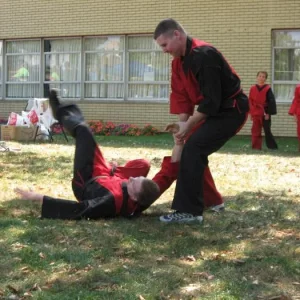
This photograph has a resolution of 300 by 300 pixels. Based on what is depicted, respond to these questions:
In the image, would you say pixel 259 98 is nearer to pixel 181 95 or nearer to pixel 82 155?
pixel 181 95

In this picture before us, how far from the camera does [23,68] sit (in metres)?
20.3

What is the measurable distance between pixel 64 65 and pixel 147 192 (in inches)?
592

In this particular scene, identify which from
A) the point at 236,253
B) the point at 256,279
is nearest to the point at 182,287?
the point at 256,279

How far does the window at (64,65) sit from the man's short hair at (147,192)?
14.4 metres

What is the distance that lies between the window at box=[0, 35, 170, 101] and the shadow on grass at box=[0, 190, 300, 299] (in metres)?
12.7

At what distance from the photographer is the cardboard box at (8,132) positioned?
49.0 ft

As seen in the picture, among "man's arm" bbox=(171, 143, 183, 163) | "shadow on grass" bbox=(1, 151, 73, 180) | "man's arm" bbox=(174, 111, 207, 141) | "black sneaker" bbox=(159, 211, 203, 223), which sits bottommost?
"black sneaker" bbox=(159, 211, 203, 223)

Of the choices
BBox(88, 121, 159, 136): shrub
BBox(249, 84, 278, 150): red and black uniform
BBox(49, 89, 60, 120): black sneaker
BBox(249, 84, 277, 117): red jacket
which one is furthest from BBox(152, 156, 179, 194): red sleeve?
BBox(88, 121, 159, 136): shrub

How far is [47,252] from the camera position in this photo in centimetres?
430

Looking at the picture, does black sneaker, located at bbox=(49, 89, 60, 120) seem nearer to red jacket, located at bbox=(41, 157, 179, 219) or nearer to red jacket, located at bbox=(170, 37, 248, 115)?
red jacket, located at bbox=(41, 157, 179, 219)

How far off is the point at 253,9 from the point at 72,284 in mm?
13964

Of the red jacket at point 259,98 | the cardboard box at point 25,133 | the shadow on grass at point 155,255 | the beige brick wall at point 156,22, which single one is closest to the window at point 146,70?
the beige brick wall at point 156,22

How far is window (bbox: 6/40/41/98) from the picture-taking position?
65.7 ft

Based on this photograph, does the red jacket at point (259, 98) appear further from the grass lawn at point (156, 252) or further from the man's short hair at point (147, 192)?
the man's short hair at point (147, 192)
